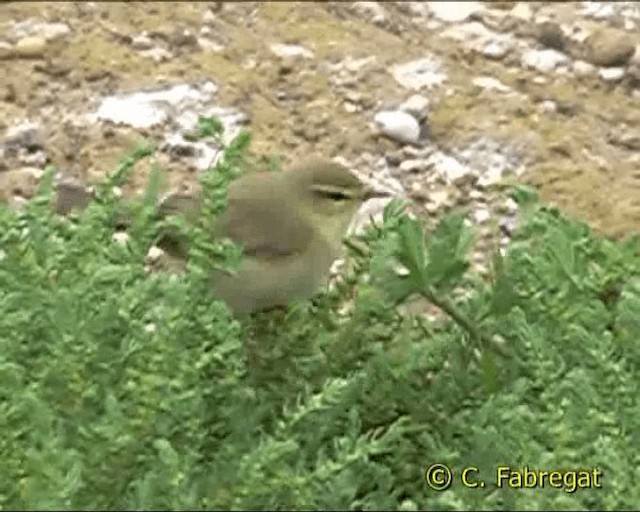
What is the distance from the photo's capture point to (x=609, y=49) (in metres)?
5.54

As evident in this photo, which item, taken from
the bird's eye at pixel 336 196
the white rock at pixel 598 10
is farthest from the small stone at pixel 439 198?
the white rock at pixel 598 10

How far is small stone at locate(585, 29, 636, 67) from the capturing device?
5527 millimetres

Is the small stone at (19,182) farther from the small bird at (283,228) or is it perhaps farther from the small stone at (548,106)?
the small stone at (548,106)

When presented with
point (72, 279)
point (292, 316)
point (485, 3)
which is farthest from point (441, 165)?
point (72, 279)

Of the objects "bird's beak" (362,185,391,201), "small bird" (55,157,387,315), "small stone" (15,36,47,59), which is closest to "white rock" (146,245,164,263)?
"small bird" (55,157,387,315)

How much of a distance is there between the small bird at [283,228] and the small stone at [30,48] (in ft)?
4.72

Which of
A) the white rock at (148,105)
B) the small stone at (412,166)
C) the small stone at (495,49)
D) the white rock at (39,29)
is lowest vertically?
the small stone at (495,49)

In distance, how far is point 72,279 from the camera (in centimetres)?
333

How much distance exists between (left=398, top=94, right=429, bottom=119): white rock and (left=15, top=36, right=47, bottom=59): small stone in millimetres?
997

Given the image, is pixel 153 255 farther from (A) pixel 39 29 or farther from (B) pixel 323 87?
(A) pixel 39 29

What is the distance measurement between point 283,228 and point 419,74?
5.43 feet

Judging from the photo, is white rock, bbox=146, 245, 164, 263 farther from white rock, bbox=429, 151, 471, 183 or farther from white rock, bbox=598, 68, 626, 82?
white rock, bbox=598, 68, 626, 82

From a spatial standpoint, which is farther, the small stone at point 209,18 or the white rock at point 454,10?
the white rock at point 454,10

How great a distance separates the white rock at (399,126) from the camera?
17.0 ft
